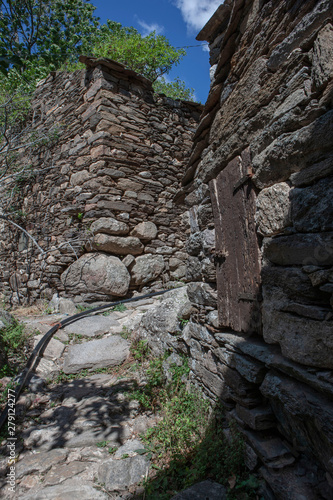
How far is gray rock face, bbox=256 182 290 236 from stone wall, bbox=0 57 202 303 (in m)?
3.65

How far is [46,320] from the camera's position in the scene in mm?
4660

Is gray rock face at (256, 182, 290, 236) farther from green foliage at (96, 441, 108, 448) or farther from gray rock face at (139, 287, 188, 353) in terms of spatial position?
green foliage at (96, 441, 108, 448)

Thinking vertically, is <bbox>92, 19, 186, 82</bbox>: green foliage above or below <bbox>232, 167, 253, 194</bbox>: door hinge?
above

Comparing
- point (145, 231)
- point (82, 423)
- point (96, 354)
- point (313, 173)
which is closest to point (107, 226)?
point (145, 231)

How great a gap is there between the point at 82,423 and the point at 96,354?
1.13m

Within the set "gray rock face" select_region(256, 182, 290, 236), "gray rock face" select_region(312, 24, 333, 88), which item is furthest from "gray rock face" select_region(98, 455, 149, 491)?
"gray rock face" select_region(312, 24, 333, 88)

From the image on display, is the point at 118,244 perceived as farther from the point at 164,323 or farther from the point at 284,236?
the point at 284,236

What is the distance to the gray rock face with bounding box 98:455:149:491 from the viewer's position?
6.58ft

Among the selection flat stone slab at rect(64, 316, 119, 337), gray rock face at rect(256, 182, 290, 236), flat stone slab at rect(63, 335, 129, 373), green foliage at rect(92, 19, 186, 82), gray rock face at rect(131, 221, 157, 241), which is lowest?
flat stone slab at rect(63, 335, 129, 373)

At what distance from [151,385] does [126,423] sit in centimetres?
49

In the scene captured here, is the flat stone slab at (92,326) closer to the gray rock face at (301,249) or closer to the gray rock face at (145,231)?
the gray rock face at (145,231)

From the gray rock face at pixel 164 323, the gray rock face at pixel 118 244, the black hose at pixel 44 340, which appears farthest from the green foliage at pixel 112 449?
the gray rock face at pixel 118 244

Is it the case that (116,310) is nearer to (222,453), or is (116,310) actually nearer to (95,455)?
(95,455)

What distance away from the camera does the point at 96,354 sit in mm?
3732
